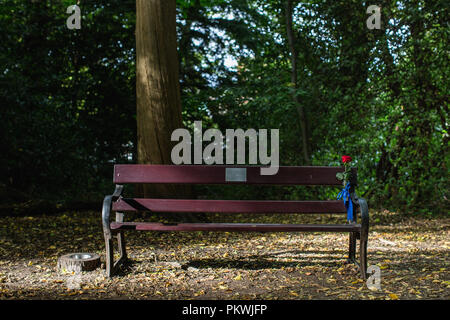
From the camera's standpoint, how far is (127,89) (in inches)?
365

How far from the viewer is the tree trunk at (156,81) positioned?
254 inches

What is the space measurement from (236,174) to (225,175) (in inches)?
4.1

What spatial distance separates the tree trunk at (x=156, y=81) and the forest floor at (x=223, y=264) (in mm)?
1223

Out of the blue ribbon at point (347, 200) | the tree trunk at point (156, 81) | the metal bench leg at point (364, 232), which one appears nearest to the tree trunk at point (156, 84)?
the tree trunk at point (156, 81)

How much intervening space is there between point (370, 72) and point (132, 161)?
16.8 feet

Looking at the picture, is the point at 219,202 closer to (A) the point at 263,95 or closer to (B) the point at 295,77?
(A) the point at 263,95

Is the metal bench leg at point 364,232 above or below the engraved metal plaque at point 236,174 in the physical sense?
below

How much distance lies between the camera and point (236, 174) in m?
4.17

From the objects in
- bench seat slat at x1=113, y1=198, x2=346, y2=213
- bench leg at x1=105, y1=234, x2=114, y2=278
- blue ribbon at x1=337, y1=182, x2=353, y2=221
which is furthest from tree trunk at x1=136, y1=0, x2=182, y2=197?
blue ribbon at x1=337, y1=182, x2=353, y2=221

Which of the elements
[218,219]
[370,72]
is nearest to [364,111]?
[370,72]

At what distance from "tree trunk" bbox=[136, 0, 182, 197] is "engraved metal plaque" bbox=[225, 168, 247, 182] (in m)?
2.46

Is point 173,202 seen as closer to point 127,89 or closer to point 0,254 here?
point 0,254
